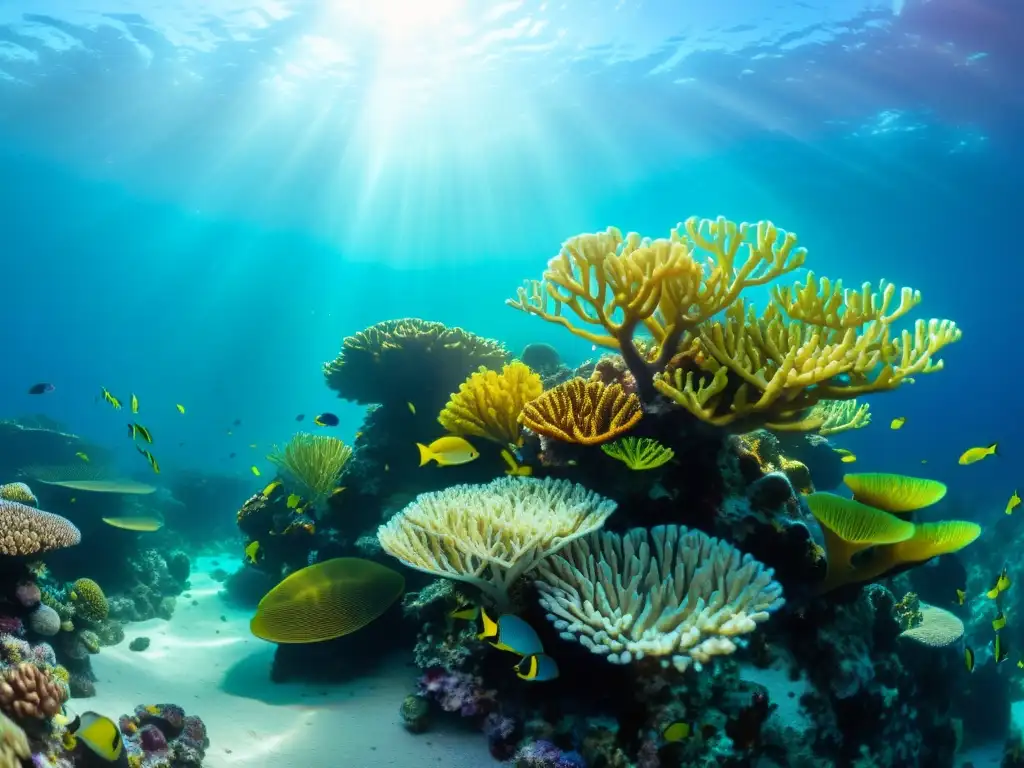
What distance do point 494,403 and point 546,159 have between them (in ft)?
93.7

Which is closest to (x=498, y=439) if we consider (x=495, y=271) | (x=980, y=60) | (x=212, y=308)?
(x=980, y=60)

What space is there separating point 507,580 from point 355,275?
6151 cm

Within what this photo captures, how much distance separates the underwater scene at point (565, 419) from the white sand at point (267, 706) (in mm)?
39

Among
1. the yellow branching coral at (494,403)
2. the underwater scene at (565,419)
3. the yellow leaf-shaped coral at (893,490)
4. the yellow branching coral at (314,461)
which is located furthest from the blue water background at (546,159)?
the yellow leaf-shaped coral at (893,490)

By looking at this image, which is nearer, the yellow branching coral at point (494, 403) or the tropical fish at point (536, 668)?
the tropical fish at point (536, 668)

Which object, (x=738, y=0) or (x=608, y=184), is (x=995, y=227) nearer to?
(x=608, y=184)

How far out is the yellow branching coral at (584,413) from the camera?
172 inches

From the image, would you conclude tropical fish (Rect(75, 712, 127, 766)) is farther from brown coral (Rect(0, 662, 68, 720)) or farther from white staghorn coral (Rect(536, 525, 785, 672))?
white staghorn coral (Rect(536, 525, 785, 672))

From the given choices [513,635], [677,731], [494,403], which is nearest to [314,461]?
[494,403]

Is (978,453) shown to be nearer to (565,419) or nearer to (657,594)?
(565,419)

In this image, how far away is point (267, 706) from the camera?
4852 millimetres

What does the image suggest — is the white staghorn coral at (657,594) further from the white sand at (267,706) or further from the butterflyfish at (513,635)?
the white sand at (267,706)

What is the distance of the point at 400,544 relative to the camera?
3.79 meters

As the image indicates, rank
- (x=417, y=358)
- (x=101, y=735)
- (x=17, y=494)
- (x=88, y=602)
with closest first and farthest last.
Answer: (x=101, y=735) → (x=88, y=602) → (x=17, y=494) → (x=417, y=358)
